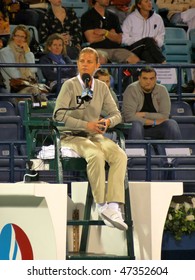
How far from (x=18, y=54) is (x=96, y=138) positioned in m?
3.90

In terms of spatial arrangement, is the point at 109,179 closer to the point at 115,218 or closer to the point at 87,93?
the point at 115,218

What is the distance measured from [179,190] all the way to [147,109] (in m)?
3.58

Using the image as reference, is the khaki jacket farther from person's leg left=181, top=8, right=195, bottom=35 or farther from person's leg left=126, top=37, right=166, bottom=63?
person's leg left=126, top=37, right=166, bottom=63

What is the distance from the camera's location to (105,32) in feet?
46.2

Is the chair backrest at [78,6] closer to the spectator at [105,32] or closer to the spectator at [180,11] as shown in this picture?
the spectator at [105,32]

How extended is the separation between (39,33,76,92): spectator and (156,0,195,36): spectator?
2418 millimetres

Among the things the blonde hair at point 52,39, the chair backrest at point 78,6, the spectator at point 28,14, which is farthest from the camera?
the chair backrest at point 78,6

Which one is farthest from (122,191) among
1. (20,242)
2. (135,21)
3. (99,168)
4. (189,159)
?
(135,21)

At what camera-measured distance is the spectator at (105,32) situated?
46.0 feet

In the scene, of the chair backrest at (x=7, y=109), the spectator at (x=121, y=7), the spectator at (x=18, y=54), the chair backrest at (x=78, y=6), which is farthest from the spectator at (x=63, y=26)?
the chair backrest at (x=7, y=109)

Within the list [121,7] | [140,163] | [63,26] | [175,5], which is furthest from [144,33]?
[140,163]

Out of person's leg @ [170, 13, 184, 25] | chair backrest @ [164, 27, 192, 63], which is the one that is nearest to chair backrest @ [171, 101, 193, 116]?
chair backrest @ [164, 27, 192, 63]

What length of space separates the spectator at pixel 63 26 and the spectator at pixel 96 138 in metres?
4.32

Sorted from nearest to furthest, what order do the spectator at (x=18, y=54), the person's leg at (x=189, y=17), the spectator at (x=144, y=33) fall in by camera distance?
the spectator at (x=18, y=54)
the spectator at (x=144, y=33)
the person's leg at (x=189, y=17)
